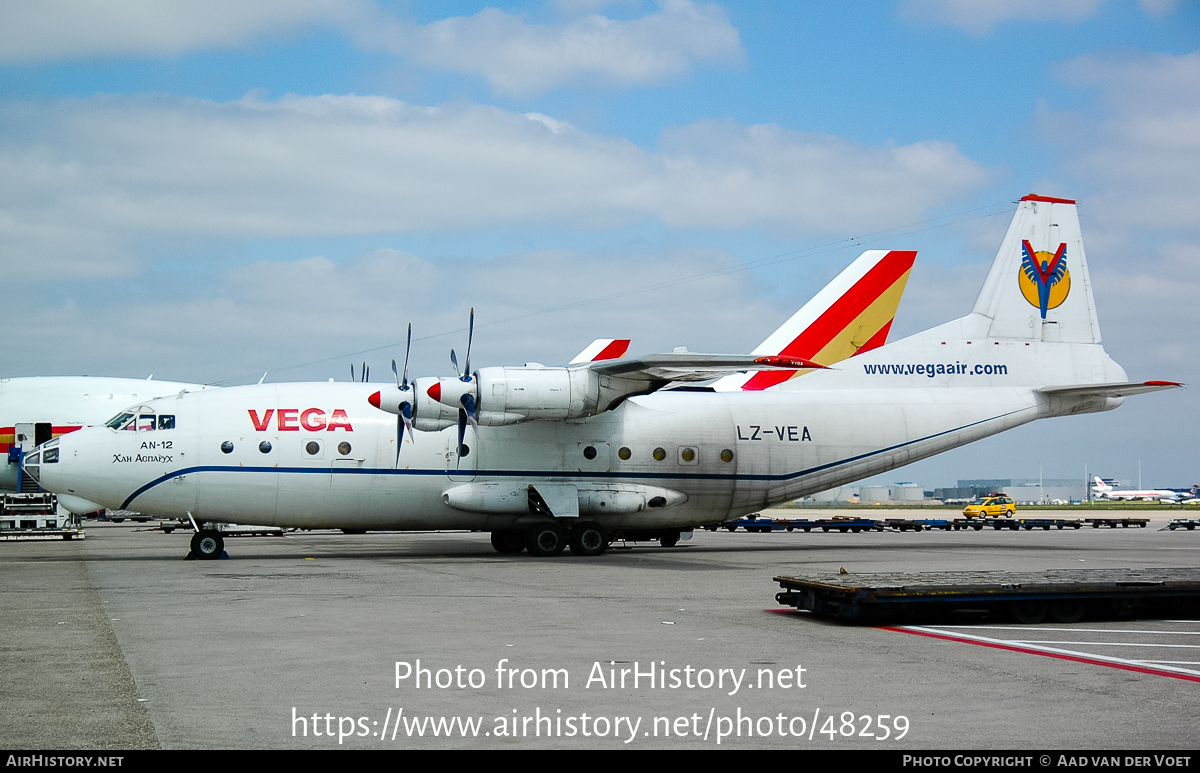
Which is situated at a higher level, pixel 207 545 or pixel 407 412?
pixel 407 412

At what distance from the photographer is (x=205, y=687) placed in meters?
8.58

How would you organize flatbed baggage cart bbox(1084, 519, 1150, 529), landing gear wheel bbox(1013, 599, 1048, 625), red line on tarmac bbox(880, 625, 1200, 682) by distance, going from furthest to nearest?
flatbed baggage cart bbox(1084, 519, 1150, 529)
landing gear wheel bbox(1013, 599, 1048, 625)
red line on tarmac bbox(880, 625, 1200, 682)

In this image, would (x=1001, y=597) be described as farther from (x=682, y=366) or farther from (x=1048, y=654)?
(x=682, y=366)

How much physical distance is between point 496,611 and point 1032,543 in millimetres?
25003

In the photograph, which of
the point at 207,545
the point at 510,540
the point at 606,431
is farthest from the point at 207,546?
the point at 606,431

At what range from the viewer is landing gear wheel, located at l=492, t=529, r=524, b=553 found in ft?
89.8

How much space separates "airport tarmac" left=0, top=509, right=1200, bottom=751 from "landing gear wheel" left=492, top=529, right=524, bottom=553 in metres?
9.20

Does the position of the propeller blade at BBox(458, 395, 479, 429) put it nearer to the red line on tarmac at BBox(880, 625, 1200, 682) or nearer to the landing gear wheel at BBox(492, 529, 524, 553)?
the landing gear wheel at BBox(492, 529, 524, 553)

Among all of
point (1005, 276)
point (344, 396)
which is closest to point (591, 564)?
point (344, 396)

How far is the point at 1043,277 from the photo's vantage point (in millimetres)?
29969

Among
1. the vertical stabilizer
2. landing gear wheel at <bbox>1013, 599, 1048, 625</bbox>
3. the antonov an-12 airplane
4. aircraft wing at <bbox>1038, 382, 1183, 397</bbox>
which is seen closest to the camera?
landing gear wheel at <bbox>1013, 599, 1048, 625</bbox>

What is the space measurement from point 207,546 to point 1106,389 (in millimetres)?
23717

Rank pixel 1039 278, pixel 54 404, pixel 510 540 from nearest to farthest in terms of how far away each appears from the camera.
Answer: pixel 510 540
pixel 1039 278
pixel 54 404

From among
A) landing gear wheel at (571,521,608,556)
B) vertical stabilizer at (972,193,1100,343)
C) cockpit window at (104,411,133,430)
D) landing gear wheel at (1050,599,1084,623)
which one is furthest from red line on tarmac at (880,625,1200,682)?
vertical stabilizer at (972,193,1100,343)
